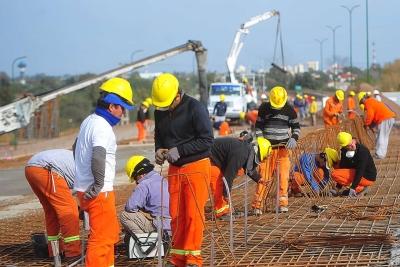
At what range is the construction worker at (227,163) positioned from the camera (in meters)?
8.74

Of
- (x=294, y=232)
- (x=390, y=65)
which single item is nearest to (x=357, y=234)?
(x=294, y=232)

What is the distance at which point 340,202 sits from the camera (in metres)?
10.3

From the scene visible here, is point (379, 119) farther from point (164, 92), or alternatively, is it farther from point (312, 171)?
point (164, 92)

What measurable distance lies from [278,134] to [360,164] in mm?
1726

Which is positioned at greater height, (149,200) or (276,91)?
(276,91)

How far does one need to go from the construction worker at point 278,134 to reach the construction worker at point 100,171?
3847mm

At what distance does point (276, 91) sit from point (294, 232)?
236 cm

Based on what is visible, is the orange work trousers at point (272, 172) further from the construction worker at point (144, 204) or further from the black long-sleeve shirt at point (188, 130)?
the black long-sleeve shirt at point (188, 130)

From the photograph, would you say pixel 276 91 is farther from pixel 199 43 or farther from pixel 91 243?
pixel 199 43

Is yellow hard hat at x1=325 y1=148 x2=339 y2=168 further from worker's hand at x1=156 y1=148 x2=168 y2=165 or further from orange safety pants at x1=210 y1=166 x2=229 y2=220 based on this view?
worker's hand at x1=156 y1=148 x2=168 y2=165

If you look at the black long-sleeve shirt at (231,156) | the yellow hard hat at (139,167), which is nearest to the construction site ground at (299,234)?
the black long-sleeve shirt at (231,156)

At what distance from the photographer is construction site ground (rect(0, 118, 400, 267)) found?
664 cm

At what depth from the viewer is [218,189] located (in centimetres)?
895

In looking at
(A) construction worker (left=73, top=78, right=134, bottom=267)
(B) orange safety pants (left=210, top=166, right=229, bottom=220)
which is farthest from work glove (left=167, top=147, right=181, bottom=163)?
(B) orange safety pants (left=210, top=166, right=229, bottom=220)
